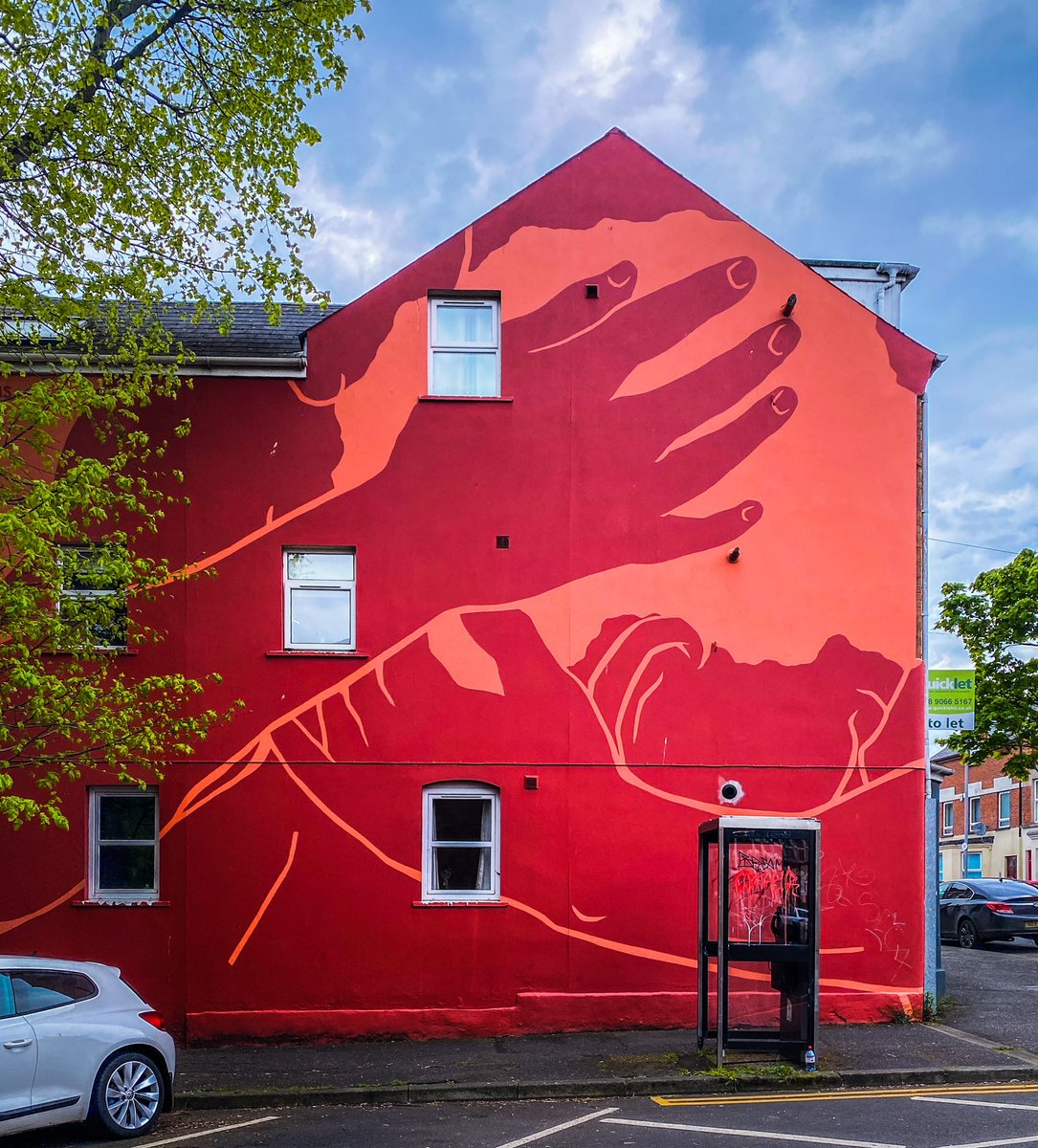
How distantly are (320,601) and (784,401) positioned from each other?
5.84m

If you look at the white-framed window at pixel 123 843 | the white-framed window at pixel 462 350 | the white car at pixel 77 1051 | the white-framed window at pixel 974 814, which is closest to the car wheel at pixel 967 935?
the white-framed window at pixel 462 350

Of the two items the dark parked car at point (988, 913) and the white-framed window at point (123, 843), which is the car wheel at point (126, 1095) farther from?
the dark parked car at point (988, 913)

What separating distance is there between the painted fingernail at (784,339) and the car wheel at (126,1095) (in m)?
9.89

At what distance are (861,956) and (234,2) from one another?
11.6 m

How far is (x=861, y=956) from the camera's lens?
42.6ft

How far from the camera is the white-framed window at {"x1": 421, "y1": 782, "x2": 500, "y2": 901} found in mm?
12859

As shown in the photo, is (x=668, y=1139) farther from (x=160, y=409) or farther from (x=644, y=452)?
(x=160, y=409)

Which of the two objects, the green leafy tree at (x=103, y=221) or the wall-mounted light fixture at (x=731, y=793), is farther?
the wall-mounted light fixture at (x=731, y=793)

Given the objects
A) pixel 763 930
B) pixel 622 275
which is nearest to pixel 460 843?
pixel 763 930

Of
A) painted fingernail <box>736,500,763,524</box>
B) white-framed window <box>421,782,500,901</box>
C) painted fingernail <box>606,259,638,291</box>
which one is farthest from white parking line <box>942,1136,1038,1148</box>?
painted fingernail <box>606,259,638,291</box>

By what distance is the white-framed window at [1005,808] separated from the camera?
53.4 meters

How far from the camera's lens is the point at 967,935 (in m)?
24.6

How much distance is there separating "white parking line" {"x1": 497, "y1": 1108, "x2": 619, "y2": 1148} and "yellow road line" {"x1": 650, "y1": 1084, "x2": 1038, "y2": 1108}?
556 millimetres

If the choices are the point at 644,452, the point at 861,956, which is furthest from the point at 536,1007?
the point at 644,452
